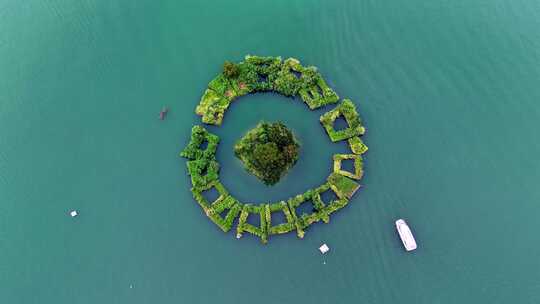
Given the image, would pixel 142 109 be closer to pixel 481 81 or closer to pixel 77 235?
pixel 77 235

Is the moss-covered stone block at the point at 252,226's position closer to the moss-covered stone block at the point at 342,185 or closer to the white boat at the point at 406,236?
the moss-covered stone block at the point at 342,185

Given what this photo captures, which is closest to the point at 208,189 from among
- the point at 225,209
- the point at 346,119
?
the point at 225,209

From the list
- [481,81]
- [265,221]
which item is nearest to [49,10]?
[265,221]

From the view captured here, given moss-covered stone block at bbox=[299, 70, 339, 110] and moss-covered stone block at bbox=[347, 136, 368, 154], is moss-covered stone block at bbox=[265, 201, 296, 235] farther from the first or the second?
moss-covered stone block at bbox=[299, 70, 339, 110]

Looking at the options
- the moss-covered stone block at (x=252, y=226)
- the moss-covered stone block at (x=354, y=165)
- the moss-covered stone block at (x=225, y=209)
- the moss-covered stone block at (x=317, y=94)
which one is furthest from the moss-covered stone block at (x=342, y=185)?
the moss-covered stone block at (x=225, y=209)

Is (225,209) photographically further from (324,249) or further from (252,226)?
(324,249)
